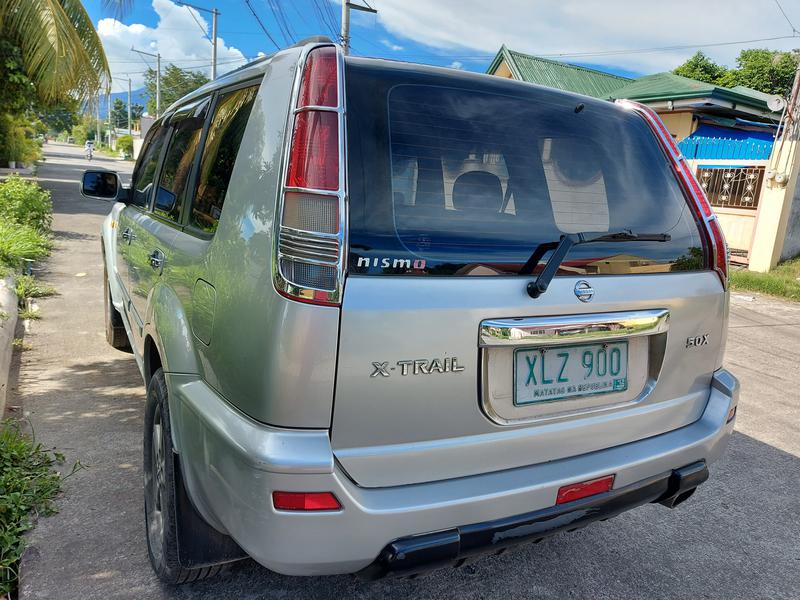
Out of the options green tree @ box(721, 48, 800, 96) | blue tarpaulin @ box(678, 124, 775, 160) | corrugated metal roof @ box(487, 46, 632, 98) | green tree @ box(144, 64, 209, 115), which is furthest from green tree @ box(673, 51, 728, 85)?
green tree @ box(144, 64, 209, 115)

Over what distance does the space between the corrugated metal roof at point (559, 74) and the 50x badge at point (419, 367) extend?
17465 mm

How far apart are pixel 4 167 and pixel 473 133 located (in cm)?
2908

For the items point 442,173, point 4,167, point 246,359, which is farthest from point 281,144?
point 4,167

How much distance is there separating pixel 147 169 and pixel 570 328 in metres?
2.76

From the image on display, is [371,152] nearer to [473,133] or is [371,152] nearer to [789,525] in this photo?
[473,133]

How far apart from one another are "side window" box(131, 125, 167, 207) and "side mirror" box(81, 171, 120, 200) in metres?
0.11

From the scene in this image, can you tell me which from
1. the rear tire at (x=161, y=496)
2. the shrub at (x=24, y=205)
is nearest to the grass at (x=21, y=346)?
the rear tire at (x=161, y=496)

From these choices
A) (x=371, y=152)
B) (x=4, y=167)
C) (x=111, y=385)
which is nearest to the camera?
(x=371, y=152)

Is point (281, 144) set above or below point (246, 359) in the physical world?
above

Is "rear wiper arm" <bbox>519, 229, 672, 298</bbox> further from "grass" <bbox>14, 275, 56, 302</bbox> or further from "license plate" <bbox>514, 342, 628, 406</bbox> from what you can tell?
"grass" <bbox>14, 275, 56, 302</bbox>

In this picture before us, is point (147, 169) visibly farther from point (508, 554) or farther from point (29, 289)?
point (29, 289)

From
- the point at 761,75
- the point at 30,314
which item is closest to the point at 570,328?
the point at 30,314

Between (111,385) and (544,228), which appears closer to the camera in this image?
(544,228)

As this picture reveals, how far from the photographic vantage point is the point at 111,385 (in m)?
4.20
